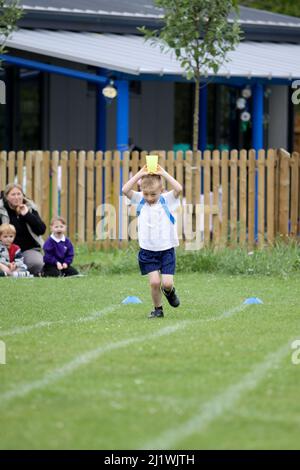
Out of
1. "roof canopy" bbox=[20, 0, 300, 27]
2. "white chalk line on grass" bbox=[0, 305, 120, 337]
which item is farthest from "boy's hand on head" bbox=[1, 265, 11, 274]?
"roof canopy" bbox=[20, 0, 300, 27]

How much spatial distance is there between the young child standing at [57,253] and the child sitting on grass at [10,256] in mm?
358

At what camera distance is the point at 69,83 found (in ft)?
84.6

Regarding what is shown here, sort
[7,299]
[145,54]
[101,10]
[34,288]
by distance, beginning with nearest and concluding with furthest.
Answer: [7,299]
[34,288]
[145,54]
[101,10]

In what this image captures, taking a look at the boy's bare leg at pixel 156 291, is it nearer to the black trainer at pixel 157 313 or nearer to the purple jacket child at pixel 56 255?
the black trainer at pixel 157 313

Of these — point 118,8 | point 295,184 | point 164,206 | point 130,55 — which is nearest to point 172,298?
point 164,206

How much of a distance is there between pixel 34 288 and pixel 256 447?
337 inches

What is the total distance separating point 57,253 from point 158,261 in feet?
15.4

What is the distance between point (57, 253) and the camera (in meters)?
15.6

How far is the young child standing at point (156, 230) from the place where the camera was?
36.0 feet

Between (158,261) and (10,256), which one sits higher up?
(158,261)

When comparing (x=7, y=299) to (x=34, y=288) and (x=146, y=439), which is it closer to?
(x=34, y=288)

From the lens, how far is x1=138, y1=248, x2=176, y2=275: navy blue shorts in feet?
36.4

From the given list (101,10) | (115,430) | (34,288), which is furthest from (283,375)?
(101,10)

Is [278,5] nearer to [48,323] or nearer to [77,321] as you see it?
[77,321]
